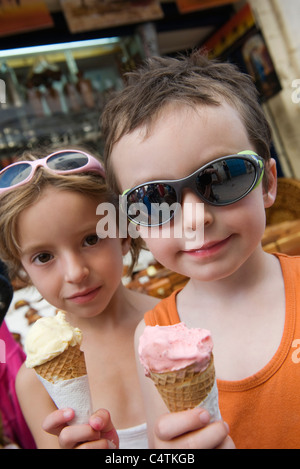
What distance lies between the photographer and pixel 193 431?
0.62 metres

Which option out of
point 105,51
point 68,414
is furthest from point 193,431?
point 105,51

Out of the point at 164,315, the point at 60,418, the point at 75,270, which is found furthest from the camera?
the point at 164,315

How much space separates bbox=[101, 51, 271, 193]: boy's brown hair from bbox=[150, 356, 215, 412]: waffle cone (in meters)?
0.43

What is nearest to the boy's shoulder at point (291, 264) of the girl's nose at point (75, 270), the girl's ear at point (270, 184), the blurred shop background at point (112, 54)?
the girl's ear at point (270, 184)

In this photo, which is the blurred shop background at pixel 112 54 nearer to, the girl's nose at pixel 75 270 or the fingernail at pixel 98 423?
the girl's nose at pixel 75 270

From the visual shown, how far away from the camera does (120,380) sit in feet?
3.19

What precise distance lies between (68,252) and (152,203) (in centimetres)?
23

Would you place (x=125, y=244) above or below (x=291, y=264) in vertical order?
above

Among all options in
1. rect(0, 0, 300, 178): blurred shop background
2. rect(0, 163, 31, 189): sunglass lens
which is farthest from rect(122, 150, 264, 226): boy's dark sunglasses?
rect(0, 0, 300, 178): blurred shop background

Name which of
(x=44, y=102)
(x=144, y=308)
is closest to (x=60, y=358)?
(x=144, y=308)

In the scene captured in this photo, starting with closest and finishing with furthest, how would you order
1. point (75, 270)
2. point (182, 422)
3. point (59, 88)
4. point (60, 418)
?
point (182, 422), point (60, 418), point (75, 270), point (59, 88)

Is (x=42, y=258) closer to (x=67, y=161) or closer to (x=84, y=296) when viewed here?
(x=84, y=296)

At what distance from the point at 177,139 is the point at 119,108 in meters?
0.24
